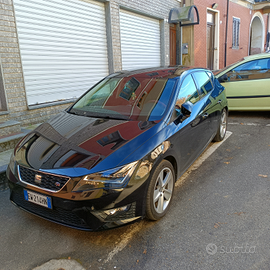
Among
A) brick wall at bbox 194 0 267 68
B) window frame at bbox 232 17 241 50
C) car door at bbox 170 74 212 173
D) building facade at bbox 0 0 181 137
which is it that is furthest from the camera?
window frame at bbox 232 17 241 50

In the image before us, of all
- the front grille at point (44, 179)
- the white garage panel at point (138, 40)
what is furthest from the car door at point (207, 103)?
the white garage panel at point (138, 40)

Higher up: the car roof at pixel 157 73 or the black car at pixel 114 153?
the car roof at pixel 157 73

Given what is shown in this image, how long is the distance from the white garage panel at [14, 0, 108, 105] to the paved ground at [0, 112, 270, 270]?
366 cm

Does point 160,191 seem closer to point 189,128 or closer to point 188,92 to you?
point 189,128

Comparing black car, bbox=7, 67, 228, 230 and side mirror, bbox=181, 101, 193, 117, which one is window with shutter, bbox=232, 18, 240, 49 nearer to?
black car, bbox=7, 67, 228, 230

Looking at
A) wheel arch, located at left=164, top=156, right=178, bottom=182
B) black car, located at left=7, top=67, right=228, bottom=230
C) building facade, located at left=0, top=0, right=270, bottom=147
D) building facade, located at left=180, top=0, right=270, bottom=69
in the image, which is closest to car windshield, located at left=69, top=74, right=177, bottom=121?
black car, located at left=7, top=67, right=228, bottom=230

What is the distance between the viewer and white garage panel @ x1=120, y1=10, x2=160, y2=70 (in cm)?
938

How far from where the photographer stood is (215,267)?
220 cm

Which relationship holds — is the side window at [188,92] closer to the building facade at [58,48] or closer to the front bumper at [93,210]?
the front bumper at [93,210]

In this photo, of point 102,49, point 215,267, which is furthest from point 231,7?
point 215,267

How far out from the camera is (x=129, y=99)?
3506 mm

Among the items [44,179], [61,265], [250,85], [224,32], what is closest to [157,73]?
[44,179]

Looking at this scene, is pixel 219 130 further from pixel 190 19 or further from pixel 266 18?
pixel 266 18

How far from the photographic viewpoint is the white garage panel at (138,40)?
9383 mm
